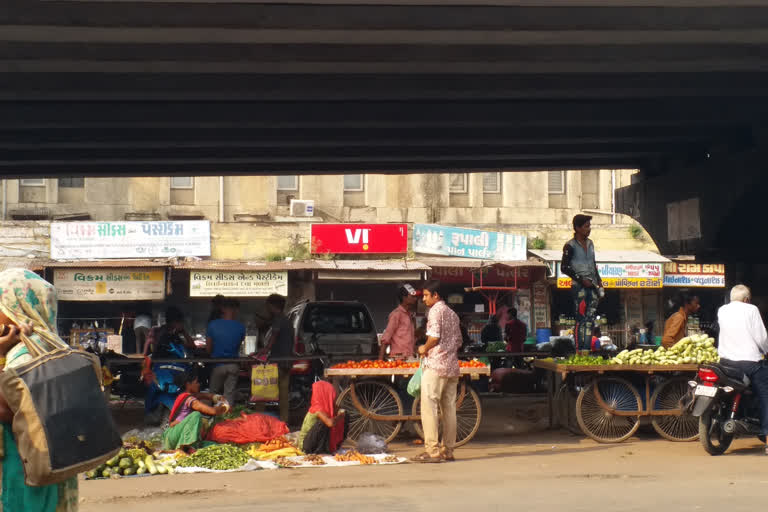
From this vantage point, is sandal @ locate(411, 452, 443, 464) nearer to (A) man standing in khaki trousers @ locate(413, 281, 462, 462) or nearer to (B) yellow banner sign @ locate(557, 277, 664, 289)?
(A) man standing in khaki trousers @ locate(413, 281, 462, 462)

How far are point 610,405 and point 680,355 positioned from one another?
113 centimetres

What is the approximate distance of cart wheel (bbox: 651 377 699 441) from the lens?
12.8 m

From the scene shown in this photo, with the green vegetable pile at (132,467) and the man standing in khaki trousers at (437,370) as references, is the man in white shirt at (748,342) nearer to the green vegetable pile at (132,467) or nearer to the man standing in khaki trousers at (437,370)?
the man standing in khaki trousers at (437,370)

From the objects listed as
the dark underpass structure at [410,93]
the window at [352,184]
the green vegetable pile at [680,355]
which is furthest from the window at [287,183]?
the green vegetable pile at [680,355]

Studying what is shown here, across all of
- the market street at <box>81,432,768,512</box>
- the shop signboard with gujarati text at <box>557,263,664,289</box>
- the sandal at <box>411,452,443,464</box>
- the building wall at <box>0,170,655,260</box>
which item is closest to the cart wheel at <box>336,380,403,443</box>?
the market street at <box>81,432,768,512</box>

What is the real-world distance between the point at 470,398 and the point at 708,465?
3060 millimetres

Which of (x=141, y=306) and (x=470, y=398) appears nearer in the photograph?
(x=470, y=398)

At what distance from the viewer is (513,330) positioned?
61.3 ft

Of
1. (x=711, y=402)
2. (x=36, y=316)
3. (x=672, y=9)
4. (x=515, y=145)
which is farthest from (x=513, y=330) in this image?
(x=36, y=316)

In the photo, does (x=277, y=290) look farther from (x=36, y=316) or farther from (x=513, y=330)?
(x=36, y=316)

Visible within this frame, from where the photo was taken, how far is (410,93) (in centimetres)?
1191

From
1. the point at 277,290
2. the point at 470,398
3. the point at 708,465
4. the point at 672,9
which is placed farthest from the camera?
the point at 277,290

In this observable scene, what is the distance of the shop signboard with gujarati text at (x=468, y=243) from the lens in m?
30.7

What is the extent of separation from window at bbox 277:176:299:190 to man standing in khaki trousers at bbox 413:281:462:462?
822 inches
